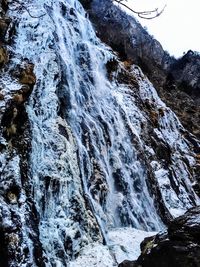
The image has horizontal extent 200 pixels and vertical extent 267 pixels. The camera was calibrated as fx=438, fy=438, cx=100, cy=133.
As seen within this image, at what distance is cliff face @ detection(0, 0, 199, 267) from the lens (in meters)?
9.80

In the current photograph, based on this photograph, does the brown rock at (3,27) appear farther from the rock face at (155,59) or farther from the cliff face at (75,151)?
the rock face at (155,59)

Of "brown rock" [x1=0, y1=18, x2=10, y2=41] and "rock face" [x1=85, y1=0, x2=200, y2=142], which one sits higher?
"rock face" [x1=85, y1=0, x2=200, y2=142]

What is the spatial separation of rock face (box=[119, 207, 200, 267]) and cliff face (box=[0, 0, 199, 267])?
163cm

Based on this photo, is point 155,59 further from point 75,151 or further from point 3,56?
point 75,151

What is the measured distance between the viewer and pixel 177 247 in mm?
8227

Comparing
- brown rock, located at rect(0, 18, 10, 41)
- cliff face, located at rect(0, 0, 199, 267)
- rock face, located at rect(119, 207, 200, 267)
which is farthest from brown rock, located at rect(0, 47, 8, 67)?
rock face, located at rect(119, 207, 200, 267)

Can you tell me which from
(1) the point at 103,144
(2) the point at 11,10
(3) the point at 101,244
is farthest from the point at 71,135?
(2) the point at 11,10

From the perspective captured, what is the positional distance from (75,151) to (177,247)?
514 cm

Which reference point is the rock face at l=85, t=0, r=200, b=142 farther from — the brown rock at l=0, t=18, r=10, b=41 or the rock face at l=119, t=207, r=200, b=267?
the rock face at l=119, t=207, r=200, b=267

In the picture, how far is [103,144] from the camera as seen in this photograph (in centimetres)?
1519

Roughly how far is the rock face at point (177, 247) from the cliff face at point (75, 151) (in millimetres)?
1627

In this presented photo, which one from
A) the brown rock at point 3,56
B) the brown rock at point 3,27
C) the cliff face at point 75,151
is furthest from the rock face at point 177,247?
the brown rock at point 3,27

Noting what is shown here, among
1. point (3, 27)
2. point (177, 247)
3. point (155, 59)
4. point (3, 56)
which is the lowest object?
point (177, 247)

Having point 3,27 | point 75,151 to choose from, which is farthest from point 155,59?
point 75,151
